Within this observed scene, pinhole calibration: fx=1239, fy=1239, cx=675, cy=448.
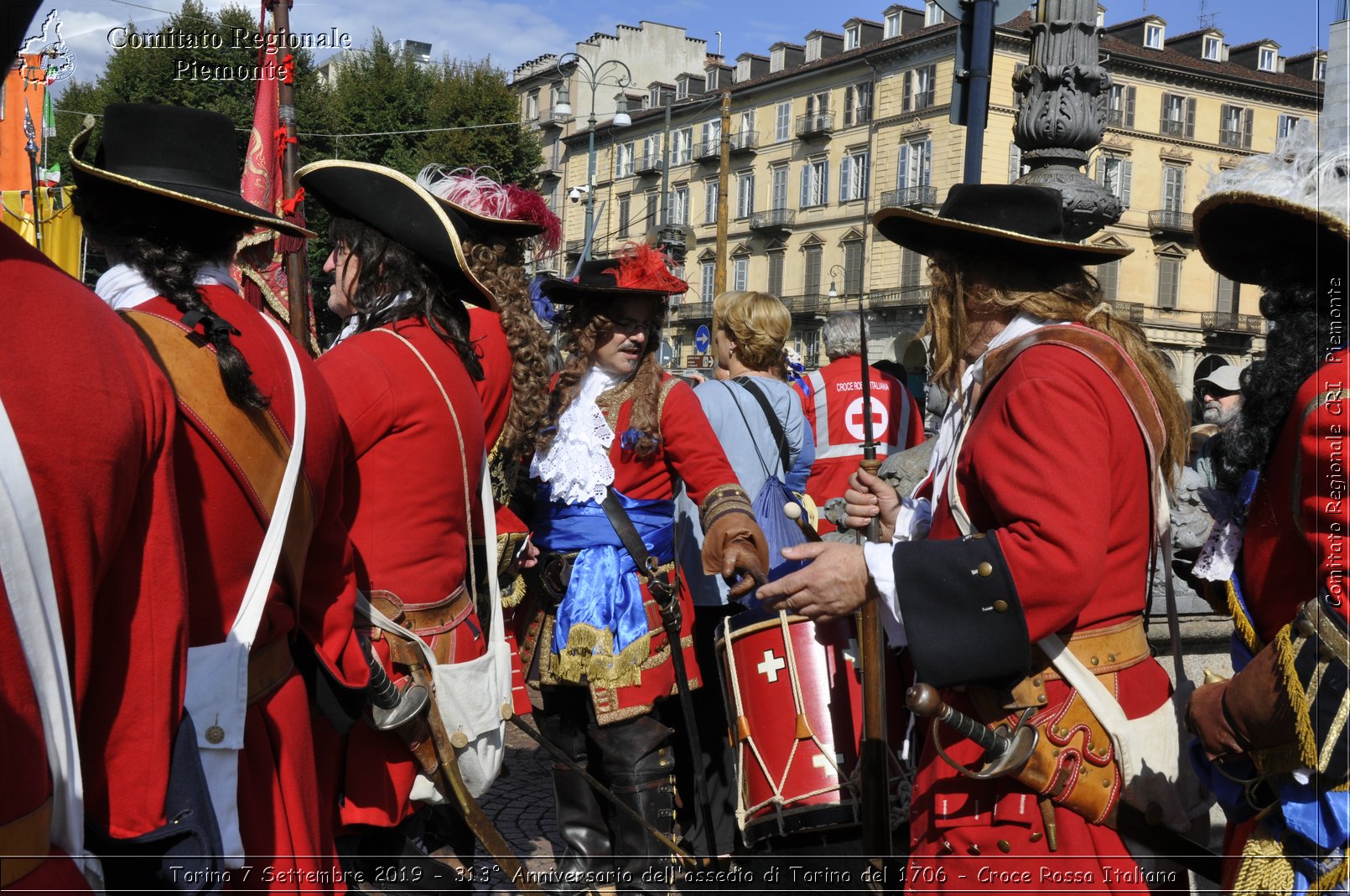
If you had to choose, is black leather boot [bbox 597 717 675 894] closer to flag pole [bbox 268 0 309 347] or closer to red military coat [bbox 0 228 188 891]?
red military coat [bbox 0 228 188 891]

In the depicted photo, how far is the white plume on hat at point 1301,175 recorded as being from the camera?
2.16 metres

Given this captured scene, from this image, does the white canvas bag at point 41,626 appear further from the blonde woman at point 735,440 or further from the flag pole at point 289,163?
the flag pole at point 289,163

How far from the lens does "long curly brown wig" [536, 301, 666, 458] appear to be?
4.56m

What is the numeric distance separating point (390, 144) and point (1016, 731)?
34192 millimetres

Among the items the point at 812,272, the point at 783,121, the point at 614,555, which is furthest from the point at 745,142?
the point at 614,555

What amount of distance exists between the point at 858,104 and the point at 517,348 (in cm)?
5245

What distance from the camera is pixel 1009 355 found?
268cm

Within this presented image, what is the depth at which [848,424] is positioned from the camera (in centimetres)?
690

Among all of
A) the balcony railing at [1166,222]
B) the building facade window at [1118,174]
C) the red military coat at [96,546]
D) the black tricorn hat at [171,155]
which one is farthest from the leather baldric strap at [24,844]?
the balcony railing at [1166,222]

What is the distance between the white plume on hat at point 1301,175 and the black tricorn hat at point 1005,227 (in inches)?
16.3

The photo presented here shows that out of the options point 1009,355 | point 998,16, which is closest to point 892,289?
A: point 998,16

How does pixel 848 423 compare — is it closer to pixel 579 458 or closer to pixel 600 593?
pixel 579 458

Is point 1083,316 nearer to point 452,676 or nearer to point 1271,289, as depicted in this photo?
point 1271,289

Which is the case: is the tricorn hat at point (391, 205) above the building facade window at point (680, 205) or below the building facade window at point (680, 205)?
below
